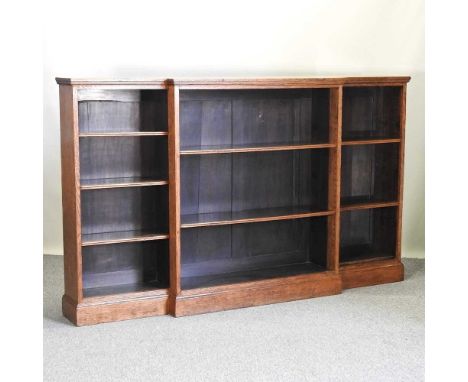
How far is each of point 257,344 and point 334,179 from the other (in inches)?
54.7

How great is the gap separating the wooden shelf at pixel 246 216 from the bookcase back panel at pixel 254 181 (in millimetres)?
57

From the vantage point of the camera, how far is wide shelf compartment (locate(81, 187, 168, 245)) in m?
4.32

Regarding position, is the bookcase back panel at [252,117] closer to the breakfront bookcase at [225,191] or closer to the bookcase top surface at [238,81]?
the breakfront bookcase at [225,191]

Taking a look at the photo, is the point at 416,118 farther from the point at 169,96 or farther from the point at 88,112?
the point at 88,112

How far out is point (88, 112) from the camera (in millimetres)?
4207

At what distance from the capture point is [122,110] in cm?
432

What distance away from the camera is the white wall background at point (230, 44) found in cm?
532

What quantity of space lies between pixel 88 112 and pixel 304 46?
81.7 inches

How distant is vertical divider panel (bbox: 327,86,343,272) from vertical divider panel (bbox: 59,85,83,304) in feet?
5.45

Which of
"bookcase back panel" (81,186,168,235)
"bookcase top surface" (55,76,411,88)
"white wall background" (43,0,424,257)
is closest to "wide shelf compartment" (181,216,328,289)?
"bookcase back panel" (81,186,168,235)

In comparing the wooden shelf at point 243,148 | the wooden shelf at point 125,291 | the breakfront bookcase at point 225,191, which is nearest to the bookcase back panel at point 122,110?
the breakfront bookcase at point 225,191

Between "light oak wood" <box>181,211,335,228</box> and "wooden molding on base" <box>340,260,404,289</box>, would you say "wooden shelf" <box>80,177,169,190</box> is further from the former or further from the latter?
"wooden molding on base" <box>340,260,404,289</box>
